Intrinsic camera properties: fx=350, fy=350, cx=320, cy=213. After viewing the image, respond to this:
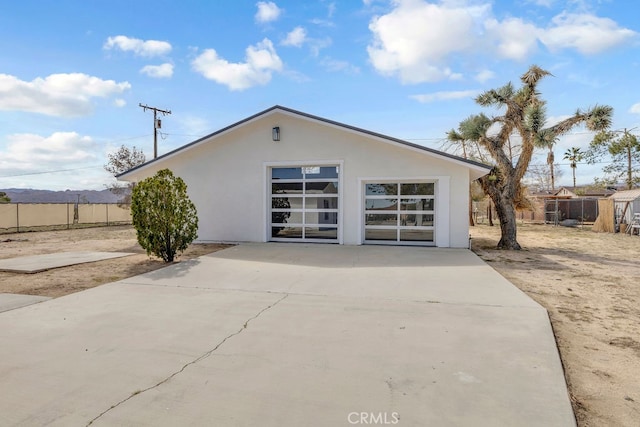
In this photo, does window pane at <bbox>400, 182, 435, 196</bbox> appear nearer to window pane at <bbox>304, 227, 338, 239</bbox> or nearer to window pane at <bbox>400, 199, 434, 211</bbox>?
window pane at <bbox>400, 199, 434, 211</bbox>

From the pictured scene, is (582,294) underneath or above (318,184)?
underneath

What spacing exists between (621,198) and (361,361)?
2276 cm

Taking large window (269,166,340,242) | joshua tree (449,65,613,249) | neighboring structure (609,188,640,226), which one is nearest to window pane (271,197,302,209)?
large window (269,166,340,242)

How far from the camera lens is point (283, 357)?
3.32 meters

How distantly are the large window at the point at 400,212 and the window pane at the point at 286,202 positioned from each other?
90.6 inches

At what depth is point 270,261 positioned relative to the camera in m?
8.54

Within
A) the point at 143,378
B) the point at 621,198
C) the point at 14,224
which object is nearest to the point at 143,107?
the point at 14,224

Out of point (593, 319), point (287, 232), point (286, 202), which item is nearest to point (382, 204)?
point (286, 202)

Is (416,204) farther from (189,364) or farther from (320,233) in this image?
(189,364)

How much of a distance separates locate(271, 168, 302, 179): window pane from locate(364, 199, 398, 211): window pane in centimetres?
252

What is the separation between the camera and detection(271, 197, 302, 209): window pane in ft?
39.7

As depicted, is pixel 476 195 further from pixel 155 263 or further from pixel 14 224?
pixel 14 224

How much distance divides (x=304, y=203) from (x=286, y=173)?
4.00 ft

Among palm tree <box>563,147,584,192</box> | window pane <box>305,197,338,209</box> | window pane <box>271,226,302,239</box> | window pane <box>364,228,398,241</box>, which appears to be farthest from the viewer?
palm tree <box>563,147,584,192</box>
